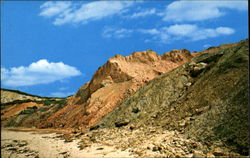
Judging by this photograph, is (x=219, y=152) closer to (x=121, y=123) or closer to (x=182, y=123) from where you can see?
(x=182, y=123)

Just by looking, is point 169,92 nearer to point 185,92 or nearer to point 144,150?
point 185,92

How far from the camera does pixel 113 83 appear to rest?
1168 inches

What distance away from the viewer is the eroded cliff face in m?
25.8

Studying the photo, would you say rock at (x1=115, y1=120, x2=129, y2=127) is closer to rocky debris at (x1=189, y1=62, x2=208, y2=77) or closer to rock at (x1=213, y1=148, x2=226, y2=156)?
rocky debris at (x1=189, y1=62, x2=208, y2=77)

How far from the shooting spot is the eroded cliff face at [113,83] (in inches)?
1014

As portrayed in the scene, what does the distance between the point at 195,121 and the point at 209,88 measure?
12.5 feet

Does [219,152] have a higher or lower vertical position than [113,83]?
lower

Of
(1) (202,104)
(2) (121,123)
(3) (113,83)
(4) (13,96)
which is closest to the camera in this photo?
(1) (202,104)

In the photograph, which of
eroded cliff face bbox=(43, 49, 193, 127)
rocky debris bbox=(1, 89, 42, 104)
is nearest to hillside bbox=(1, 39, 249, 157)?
eroded cliff face bbox=(43, 49, 193, 127)

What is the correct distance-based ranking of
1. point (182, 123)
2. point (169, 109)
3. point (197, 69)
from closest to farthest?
1. point (182, 123)
2. point (169, 109)
3. point (197, 69)

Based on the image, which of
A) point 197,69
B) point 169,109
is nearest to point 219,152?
point 169,109

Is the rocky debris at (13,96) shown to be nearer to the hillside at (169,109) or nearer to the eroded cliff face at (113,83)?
the eroded cliff face at (113,83)

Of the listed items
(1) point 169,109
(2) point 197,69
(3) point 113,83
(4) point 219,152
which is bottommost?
(4) point 219,152

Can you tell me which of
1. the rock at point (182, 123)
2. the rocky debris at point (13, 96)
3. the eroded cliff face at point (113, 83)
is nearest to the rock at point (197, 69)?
the eroded cliff face at point (113, 83)
